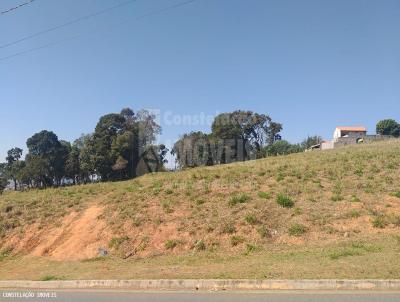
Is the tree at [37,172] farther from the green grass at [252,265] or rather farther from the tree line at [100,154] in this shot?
the green grass at [252,265]

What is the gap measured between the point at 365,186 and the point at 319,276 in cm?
1086

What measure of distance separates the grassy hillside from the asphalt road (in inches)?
44.3

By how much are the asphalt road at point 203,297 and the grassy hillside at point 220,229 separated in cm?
113

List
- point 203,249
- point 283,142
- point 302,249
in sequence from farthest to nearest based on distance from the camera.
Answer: point 283,142, point 203,249, point 302,249

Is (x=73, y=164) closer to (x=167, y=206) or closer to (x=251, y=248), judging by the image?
(x=167, y=206)

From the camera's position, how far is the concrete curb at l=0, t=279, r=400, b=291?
8.72 metres

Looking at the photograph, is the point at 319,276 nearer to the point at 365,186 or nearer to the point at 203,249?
the point at 203,249

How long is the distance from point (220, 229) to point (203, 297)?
655cm

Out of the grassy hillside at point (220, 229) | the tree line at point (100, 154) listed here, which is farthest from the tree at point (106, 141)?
the grassy hillside at point (220, 229)

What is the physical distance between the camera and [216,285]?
31.0ft

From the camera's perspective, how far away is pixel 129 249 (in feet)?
48.3

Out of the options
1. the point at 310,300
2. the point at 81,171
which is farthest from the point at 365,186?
the point at 81,171

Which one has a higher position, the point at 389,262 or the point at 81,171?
the point at 81,171

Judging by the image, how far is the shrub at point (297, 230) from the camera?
14398 millimetres
